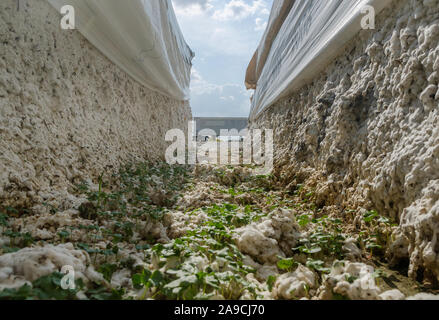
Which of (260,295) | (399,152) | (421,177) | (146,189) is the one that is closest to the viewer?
(260,295)

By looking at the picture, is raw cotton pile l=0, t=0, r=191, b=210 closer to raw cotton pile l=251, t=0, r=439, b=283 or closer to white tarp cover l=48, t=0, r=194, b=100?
white tarp cover l=48, t=0, r=194, b=100

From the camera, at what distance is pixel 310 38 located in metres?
3.71

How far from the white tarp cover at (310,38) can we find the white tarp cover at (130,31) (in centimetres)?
221

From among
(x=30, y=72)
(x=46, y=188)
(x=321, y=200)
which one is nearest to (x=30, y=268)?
(x=46, y=188)

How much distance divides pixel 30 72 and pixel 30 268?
215 cm

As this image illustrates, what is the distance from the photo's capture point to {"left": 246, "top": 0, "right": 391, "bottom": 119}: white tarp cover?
281 cm

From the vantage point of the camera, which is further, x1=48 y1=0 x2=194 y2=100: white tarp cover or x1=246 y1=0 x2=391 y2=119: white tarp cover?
x1=48 y1=0 x2=194 y2=100: white tarp cover

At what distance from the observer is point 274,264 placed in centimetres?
207

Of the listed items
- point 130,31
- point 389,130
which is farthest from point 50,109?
point 389,130

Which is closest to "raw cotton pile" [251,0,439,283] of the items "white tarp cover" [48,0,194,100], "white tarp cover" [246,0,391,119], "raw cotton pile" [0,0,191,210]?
"white tarp cover" [246,0,391,119]

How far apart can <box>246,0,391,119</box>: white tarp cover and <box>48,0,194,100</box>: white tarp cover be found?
87.1 inches

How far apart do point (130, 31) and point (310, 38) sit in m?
2.51

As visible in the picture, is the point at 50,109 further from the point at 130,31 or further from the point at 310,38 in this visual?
the point at 310,38
